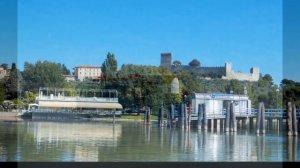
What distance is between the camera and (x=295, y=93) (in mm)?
35781

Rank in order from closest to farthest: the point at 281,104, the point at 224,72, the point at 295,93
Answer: the point at 295,93 → the point at 281,104 → the point at 224,72

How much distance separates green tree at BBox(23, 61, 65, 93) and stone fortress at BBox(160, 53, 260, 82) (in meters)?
9.01

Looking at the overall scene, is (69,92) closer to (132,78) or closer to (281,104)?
(132,78)

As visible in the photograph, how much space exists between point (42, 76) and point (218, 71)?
2201 cm

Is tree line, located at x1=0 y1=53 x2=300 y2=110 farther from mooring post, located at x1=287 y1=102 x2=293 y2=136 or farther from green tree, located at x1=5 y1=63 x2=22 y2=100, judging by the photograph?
mooring post, located at x1=287 y1=102 x2=293 y2=136

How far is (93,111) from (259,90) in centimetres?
1277

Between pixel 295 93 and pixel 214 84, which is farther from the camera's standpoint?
pixel 214 84

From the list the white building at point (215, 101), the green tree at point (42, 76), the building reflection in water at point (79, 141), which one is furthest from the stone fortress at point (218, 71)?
the building reflection in water at point (79, 141)

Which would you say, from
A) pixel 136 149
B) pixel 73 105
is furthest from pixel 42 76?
pixel 136 149

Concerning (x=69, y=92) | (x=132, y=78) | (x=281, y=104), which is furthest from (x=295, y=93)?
(x=69, y=92)

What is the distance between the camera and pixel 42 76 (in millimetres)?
45219

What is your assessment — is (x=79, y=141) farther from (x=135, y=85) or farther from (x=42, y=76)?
(x=42, y=76)

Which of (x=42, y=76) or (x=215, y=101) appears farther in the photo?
(x=42, y=76)

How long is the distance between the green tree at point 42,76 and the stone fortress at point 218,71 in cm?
901
